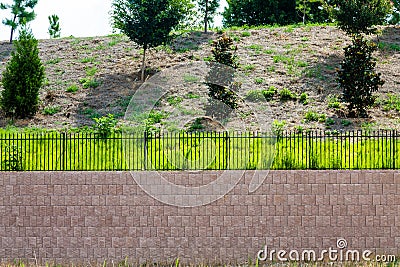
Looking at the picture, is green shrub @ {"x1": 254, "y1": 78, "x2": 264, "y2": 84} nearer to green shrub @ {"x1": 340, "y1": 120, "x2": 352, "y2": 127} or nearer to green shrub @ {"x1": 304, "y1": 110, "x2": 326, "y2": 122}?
green shrub @ {"x1": 304, "y1": 110, "x2": 326, "y2": 122}

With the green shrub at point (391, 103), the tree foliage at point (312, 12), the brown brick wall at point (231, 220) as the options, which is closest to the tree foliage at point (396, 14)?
the tree foliage at point (312, 12)

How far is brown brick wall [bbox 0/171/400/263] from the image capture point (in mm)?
12820

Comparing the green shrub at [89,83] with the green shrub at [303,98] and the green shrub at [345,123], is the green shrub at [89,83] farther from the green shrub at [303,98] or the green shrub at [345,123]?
the green shrub at [345,123]

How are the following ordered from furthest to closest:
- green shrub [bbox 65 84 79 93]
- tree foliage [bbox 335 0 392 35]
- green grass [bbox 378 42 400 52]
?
1. green grass [bbox 378 42 400 52]
2. tree foliage [bbox 335 0 392 35]
3. green shrub [bbox 65 84 79 93]

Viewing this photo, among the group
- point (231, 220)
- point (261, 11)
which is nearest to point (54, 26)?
point (261, 11)

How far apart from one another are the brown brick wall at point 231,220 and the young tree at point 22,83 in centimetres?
1178

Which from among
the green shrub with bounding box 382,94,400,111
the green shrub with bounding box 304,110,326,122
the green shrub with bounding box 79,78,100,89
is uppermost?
the green shrub with bounding box 79,78,100,89

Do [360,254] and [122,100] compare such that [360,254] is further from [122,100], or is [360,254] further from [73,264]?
[122,100]

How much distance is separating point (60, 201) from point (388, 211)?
6.27 meters

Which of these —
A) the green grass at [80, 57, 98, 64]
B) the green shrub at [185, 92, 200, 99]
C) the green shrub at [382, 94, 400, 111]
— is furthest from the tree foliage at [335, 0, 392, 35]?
the green grass at [80, 57, 98, 64]

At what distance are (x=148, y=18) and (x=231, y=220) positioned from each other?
50.4 ft

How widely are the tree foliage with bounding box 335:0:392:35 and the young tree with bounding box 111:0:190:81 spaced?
6.35 m

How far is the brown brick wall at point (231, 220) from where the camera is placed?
42.1 feet

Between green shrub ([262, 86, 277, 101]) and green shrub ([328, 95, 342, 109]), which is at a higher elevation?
green shrub ([262, 86, 277, 101])
